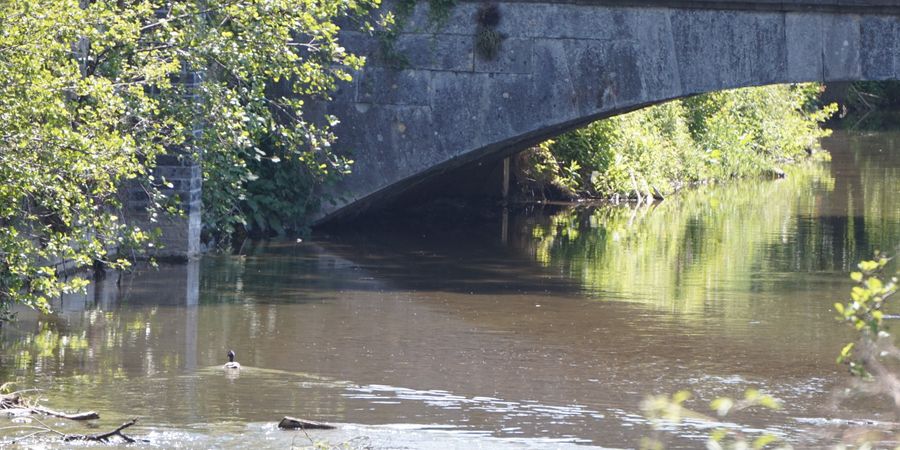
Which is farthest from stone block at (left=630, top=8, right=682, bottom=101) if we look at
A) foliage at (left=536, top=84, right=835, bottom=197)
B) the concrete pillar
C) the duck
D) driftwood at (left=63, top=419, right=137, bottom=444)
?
driftwood at (left=63, top=419, right=137, bottom=444)

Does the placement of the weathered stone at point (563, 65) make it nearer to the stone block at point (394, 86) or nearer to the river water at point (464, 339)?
the stone block at point (394, 86)

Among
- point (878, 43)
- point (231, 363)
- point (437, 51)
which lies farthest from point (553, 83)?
point (231, 363)

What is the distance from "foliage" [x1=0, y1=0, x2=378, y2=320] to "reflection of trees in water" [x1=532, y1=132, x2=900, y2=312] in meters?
2.61

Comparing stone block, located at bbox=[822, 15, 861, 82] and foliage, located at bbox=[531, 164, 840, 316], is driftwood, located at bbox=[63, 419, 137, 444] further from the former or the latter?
stone block, located at bbox=[822, 15, 861, 82]

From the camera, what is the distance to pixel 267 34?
414 inches

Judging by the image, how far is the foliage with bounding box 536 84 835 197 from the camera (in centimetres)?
1884

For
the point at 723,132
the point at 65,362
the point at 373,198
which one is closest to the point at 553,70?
the point at 373,198

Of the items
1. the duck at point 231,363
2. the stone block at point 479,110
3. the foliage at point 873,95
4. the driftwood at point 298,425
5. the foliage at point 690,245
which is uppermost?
the foliage at point 873,95

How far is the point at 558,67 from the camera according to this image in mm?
13578

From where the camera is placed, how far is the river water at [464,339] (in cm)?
680

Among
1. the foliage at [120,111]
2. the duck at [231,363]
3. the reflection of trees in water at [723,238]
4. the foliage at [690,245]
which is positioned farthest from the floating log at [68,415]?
the reflection of trees in water at [723,238]

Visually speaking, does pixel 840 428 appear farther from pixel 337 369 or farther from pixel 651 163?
pixel 651 163

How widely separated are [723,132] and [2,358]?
15.6m

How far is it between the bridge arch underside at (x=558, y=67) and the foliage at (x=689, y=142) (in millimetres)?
4729
